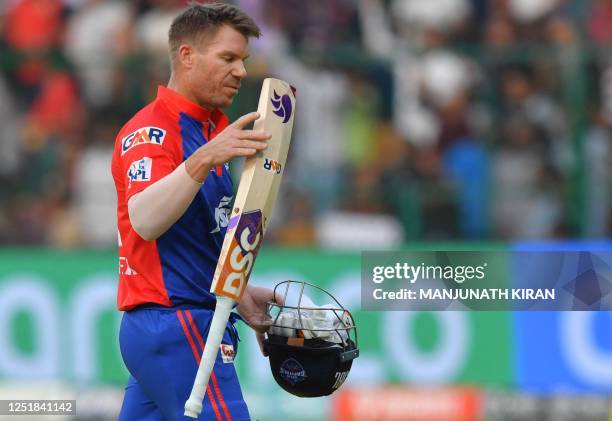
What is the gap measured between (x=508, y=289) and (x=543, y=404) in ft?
12.8

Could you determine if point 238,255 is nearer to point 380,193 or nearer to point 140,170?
point 140,170

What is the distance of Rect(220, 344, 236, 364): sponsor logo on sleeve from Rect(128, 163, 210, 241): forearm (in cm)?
50

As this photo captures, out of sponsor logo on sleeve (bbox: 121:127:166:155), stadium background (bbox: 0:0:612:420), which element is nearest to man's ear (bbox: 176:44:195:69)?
sponsor logo on sleeve (bbox: 121:127:166:155)

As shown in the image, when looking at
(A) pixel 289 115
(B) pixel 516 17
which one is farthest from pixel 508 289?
(B) pixel 516 17

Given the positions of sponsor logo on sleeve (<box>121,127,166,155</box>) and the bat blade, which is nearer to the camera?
the bat blade

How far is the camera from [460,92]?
9.72 metres

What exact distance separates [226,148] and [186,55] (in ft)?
1.72

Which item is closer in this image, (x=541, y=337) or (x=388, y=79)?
(x=541, y=337)

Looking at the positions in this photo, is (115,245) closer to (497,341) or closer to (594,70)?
(497,341)

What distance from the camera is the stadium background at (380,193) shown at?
884cm

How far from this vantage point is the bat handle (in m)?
3.88

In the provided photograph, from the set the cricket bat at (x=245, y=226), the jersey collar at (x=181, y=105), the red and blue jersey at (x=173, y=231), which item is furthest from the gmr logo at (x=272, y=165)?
the jersey collar at (x=181, y=105)

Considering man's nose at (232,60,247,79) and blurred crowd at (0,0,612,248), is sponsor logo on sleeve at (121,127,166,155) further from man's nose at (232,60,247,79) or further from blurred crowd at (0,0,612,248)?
blurred crowd at (0,0,612,248)

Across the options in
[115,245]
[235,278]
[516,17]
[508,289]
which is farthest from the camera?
[516,17]
